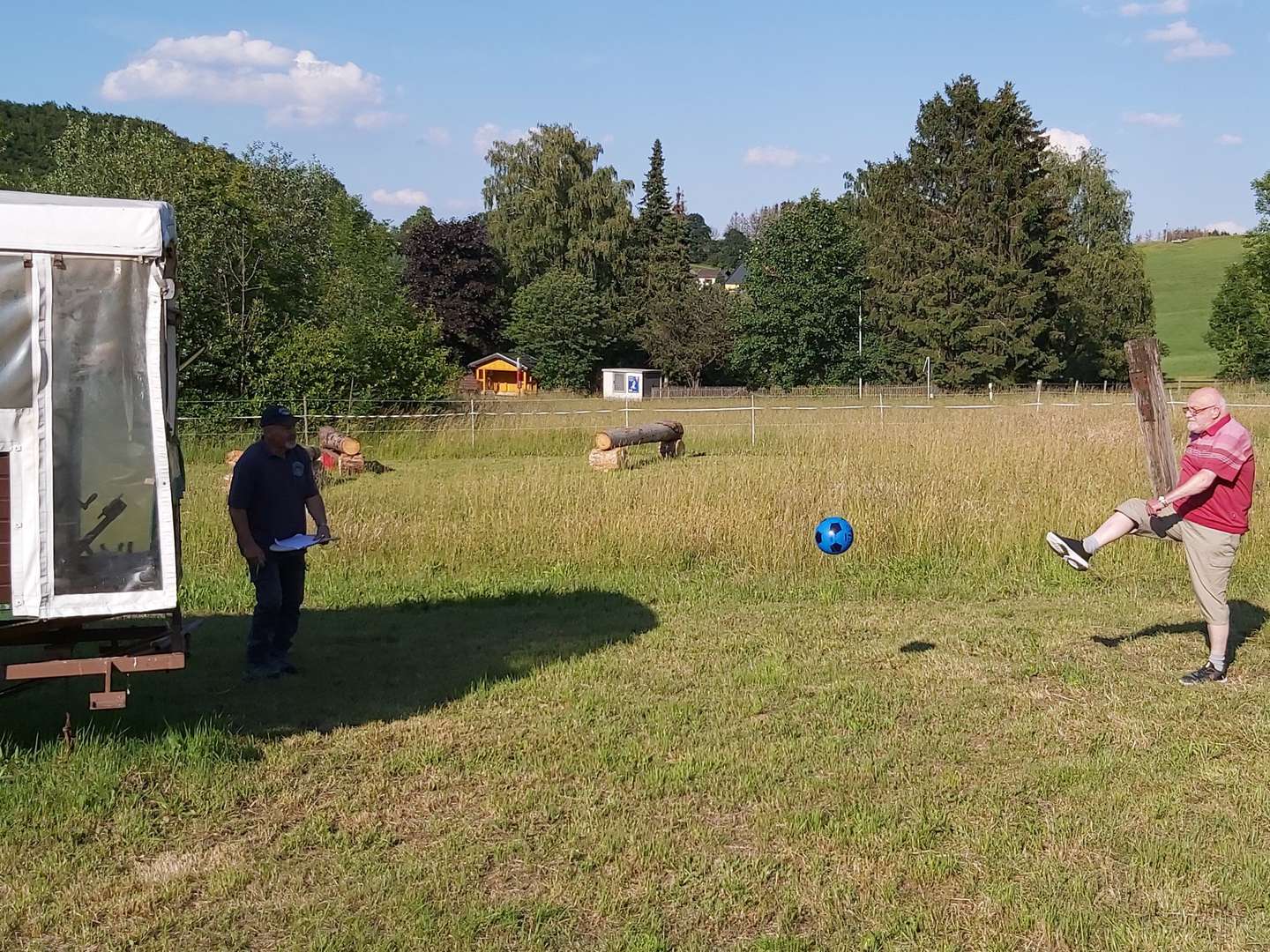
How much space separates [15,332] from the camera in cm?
450

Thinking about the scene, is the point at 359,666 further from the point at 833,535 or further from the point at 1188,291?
the point at 1188,291

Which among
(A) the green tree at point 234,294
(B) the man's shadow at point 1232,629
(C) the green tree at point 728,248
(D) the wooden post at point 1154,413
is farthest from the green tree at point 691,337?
(C) the green tree at point 728,248

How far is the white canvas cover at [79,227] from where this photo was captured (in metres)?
4.48

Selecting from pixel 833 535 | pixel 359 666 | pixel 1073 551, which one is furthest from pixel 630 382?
pixel 1073 551

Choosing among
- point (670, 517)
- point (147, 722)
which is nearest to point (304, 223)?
point (670, 517)

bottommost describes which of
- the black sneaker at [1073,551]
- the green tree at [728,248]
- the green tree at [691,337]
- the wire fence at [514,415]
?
the black sneaker at [1073,551]

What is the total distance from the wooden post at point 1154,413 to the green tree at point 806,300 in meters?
46.0

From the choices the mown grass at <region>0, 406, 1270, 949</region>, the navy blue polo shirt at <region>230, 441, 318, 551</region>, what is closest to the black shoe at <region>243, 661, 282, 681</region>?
the mown grass at <region>0, 406, 1270, 949</region>

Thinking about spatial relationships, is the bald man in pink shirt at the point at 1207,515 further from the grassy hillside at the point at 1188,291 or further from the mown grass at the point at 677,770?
the grassy hillside at the point at 1188,291

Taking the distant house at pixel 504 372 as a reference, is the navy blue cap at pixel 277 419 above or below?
below

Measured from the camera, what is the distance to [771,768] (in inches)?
198

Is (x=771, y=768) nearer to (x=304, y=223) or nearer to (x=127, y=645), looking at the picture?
(x=127, y=645)

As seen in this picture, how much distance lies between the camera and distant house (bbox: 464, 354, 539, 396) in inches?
2323

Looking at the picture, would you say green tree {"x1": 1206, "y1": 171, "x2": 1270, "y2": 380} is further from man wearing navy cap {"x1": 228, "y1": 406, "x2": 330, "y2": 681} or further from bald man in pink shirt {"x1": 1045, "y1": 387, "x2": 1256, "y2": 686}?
man wearing navy cap {"x1": 228, "y1": 406, "x2": 330, "y2": 681}
